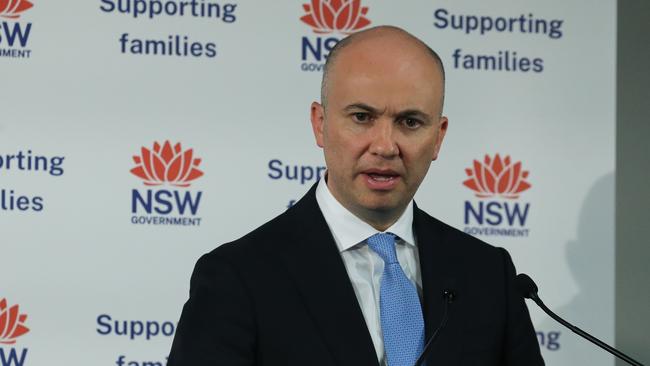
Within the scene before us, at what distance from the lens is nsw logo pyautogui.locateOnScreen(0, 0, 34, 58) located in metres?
3.23

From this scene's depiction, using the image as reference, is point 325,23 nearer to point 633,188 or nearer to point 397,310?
point 633,188

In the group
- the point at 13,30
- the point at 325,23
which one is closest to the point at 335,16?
the point at 325,23

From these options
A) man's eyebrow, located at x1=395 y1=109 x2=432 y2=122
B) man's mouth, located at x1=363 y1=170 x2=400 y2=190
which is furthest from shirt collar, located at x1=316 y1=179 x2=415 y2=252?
man's eyebrow, located at x1=395 y1=109 x2=432 y2=122

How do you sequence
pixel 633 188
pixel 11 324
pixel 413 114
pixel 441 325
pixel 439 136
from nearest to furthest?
1. pixel 441 325
2. pixel 413 114
3. pixel 439 136
4. pixel 11 324
5. pixel 633 188

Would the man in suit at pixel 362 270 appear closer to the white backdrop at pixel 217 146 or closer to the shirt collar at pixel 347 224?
the shirt collar at pixel 347 224

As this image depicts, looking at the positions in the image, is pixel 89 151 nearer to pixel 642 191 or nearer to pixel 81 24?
pixel 81 24

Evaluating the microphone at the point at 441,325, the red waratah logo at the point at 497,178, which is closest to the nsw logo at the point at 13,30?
Result: the red waratah logo at the point at 497,178

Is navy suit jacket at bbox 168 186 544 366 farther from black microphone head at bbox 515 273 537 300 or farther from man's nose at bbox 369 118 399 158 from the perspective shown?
man's nose at bbox 369 118 399 158

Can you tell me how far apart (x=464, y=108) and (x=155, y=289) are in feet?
4.39

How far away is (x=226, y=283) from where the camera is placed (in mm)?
1676

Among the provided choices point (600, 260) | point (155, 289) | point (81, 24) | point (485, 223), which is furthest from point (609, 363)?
point (81, 24)

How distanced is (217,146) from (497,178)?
107cm

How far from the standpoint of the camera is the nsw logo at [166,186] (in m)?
3.26

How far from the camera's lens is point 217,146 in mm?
3291
